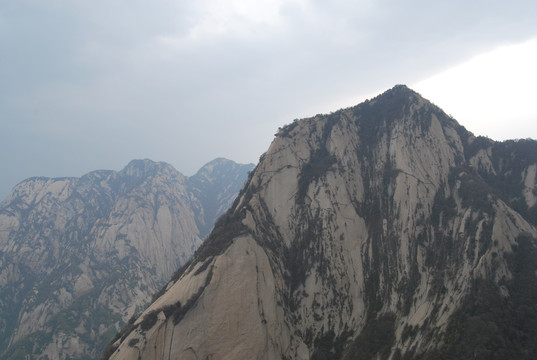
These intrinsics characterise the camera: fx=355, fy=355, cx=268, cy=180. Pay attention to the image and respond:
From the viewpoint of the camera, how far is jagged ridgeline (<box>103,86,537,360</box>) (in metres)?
43.4

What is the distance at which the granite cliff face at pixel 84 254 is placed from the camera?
99.3 meters

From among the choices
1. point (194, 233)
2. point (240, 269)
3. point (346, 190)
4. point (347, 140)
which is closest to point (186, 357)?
point (240, 269)

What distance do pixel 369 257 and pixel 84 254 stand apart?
383 feet

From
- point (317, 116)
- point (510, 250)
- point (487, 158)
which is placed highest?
point (317, 116)

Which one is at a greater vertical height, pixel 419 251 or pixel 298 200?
pixel 298 200

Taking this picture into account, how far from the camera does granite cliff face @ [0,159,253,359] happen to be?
99312 mm

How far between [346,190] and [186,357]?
39.9 m

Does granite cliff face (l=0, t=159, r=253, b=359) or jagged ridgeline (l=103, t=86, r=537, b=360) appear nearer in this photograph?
jagged ridgeline (l=103, t=86, r=537, b=360)

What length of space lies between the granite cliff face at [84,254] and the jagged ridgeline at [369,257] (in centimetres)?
5747

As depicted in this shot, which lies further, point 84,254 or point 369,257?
point 84,254

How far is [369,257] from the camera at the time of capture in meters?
58.5

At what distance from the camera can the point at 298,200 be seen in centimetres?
6856

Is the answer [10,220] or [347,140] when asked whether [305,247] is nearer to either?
[347,140]

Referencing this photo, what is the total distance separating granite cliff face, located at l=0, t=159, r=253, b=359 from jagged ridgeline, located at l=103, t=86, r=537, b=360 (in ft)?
189
